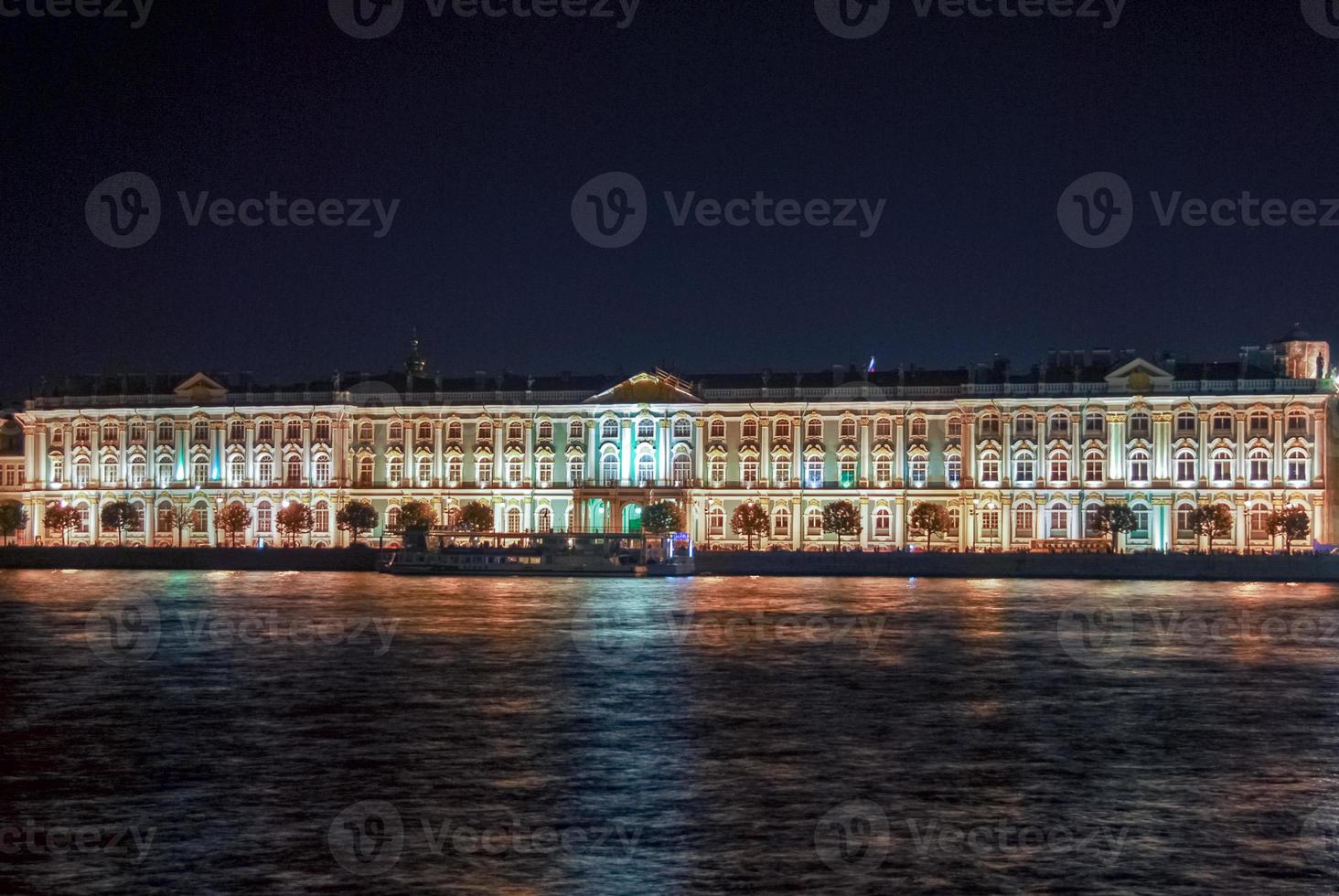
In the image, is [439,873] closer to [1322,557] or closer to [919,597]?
[919,597]

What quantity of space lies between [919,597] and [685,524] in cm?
2743

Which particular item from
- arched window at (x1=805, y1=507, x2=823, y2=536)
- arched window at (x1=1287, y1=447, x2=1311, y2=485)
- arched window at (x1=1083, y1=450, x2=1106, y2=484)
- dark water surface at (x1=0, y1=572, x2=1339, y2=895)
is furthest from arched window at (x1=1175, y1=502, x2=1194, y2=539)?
dark water surface at (x1=0, y1=572, x2=1339, y2=895)

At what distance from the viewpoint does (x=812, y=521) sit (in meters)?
80.7

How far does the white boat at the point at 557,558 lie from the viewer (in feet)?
239

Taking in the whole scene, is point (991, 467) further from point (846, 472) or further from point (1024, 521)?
point (846, 472)

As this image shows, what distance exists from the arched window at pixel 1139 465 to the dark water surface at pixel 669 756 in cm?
3324

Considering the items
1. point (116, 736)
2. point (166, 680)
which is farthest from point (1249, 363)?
point (116, 736)

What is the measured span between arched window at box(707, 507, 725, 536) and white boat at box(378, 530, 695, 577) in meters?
6.58

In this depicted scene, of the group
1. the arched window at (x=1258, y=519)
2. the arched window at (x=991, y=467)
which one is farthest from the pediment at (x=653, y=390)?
the arched window at (x=1258, y=519)

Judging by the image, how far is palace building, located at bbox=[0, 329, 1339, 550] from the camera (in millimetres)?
76250

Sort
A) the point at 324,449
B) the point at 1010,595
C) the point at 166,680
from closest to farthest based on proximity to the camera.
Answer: the point at 166,680, the point at 1010,595, the point at 324,449

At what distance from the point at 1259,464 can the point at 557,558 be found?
28364mm

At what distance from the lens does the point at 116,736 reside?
24.5 meters

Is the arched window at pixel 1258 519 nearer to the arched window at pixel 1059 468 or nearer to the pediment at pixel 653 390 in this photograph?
the arched window at pixel 1059 468
